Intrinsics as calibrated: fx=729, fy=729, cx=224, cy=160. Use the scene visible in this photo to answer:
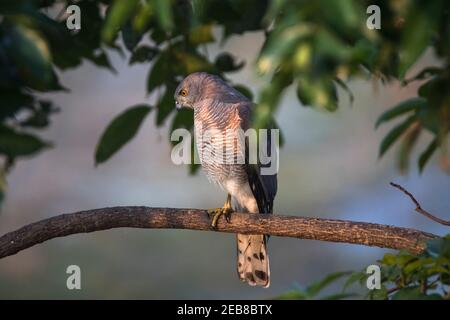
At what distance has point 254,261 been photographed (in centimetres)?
390

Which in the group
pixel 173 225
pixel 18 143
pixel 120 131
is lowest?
pixel 18 143

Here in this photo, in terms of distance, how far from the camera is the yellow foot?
295cm

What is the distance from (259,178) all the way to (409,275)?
1.85 metres

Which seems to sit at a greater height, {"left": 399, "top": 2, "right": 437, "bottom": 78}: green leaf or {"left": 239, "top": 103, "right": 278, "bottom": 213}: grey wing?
{"left": 239, "top": 103, "right": 278, "bottom": 213}: grey wing

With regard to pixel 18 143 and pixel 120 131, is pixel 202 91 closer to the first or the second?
pixel 120 131

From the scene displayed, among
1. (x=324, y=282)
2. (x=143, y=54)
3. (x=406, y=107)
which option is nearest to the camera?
(x=324, y=282)

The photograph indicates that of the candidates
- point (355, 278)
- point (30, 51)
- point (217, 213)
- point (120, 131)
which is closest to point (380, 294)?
point (355, 278)

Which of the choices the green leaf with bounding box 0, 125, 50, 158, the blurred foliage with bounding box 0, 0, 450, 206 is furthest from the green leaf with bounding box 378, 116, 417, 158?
the green leaf with bounding box 0, 125, 50, 158

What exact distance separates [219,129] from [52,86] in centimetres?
108

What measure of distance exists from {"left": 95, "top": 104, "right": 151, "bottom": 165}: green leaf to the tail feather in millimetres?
1194

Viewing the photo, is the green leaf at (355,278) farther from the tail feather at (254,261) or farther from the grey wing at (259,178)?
the tail feather at (254,261)

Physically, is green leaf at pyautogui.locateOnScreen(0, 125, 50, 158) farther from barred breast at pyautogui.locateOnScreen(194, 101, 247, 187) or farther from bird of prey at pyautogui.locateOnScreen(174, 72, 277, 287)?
barred breast at pyautogui.locateOnScreen(194, 101, 247, 187)

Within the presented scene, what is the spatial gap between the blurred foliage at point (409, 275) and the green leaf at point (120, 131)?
1.37 metres

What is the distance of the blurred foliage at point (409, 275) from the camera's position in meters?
1.58
